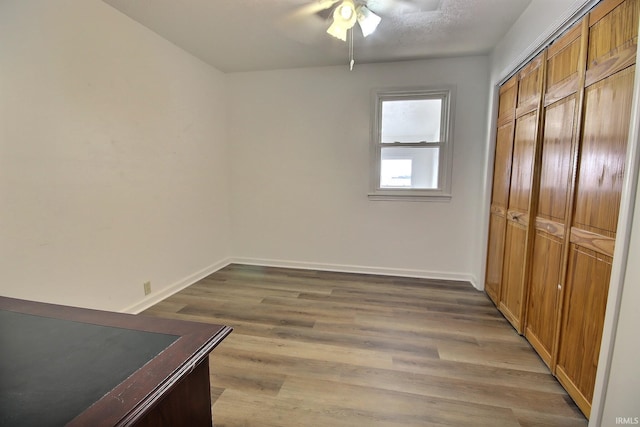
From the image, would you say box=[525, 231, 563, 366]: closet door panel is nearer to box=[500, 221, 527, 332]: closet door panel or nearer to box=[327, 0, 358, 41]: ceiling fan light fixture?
box=[500, 221, 527, 332]: closet door panel

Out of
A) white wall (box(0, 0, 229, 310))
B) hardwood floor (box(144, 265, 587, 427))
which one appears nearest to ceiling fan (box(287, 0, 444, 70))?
white wall (box(0, 0, 229, 310))

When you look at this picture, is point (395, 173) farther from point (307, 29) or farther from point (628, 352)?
point (628, 352)

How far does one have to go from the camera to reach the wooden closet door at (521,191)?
2082 mm

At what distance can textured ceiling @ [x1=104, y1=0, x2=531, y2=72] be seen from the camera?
2188mm

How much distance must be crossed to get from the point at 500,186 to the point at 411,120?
4.19 feet

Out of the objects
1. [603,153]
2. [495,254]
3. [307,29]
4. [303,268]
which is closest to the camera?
[603,153]

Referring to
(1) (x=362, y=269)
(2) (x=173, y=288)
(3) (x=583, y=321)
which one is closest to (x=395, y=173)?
(1) (x=362, y=269)

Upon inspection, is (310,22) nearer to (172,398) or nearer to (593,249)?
(593,249)

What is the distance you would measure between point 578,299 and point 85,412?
83.4 inches

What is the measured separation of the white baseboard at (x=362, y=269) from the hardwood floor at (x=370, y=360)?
0.28 metres

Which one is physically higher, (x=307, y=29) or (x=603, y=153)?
(x=307, y=29)

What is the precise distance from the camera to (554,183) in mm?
1819

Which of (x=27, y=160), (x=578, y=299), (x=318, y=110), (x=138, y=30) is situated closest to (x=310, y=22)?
(x=318, y=110)

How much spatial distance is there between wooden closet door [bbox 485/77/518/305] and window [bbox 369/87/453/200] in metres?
0.55
